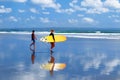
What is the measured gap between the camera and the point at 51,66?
663 inches

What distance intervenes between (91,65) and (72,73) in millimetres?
2680

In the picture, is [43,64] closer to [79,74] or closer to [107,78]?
[79,74]

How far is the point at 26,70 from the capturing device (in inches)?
604

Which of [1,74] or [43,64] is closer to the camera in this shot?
[1,74]

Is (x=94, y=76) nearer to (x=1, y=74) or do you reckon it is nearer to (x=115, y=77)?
(x=115, y=77)

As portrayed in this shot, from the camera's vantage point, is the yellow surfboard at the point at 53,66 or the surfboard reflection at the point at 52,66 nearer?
the surfboard reflection at the point at 52,66

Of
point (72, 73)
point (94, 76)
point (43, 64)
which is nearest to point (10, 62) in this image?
point (43, 64)

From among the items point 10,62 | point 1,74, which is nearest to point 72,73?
point 1,74

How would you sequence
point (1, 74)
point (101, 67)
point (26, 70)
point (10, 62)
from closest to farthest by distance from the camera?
point (1, 74)
point (26, 70)
point (101, 67)
point (10, 62)

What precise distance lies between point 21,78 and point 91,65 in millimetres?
4843

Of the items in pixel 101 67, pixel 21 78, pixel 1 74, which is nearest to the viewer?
pixel 21 78

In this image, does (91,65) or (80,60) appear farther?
(80,60)

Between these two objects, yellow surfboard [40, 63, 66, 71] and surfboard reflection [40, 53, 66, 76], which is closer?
surfboard reflection [40, 53, 66, 76]

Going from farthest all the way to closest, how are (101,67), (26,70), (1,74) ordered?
(101,67) → (26,70) → (1,74)
